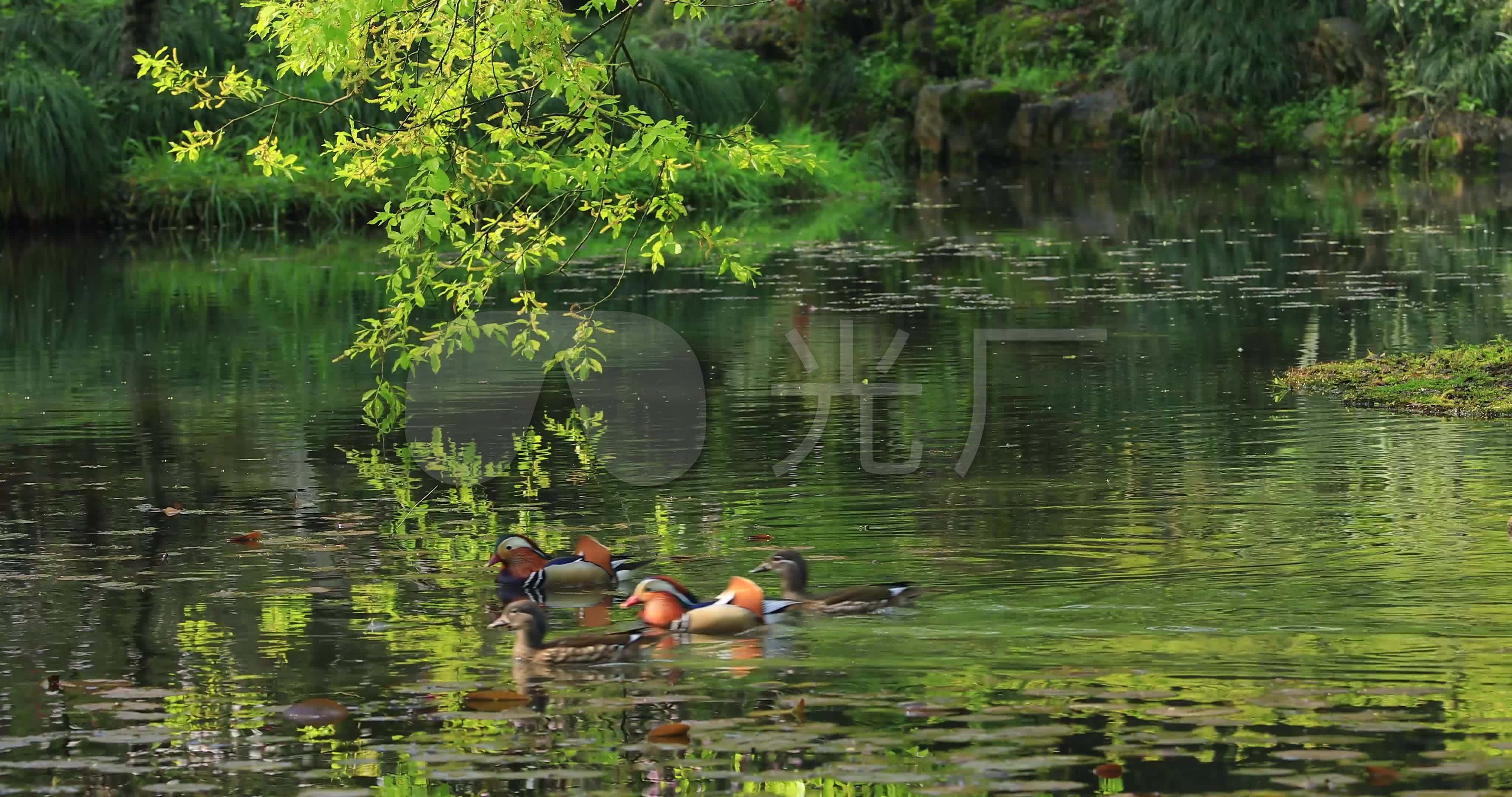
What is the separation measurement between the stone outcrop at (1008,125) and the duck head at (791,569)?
4385cm

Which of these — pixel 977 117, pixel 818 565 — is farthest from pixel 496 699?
pixel 977 117

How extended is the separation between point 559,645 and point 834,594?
49.4 inches

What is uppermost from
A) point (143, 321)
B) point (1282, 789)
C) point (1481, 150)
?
point (1481, 150)

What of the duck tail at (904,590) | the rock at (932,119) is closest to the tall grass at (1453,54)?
the rock at (932,119)

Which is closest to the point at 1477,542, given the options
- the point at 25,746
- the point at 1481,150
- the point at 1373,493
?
the point at 1373,493

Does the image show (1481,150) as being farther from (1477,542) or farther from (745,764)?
(745,764)

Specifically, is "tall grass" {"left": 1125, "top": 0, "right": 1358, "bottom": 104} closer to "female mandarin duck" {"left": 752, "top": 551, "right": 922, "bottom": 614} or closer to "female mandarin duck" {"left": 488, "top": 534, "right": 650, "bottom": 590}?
"female mandarin duck" {"left": 488, "top": 534, "right": 650, "bottom": 590}

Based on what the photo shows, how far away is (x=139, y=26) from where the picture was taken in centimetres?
3784

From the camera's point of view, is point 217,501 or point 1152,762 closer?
point 1152,762

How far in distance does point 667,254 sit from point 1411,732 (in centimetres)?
2471

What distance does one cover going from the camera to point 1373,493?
1168cm

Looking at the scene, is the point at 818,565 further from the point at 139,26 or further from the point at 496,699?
the point at 139,26

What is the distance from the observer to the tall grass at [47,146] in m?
34.6

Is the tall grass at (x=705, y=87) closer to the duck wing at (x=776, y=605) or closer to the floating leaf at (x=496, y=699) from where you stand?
the duck wing at (x=776, y=605)
